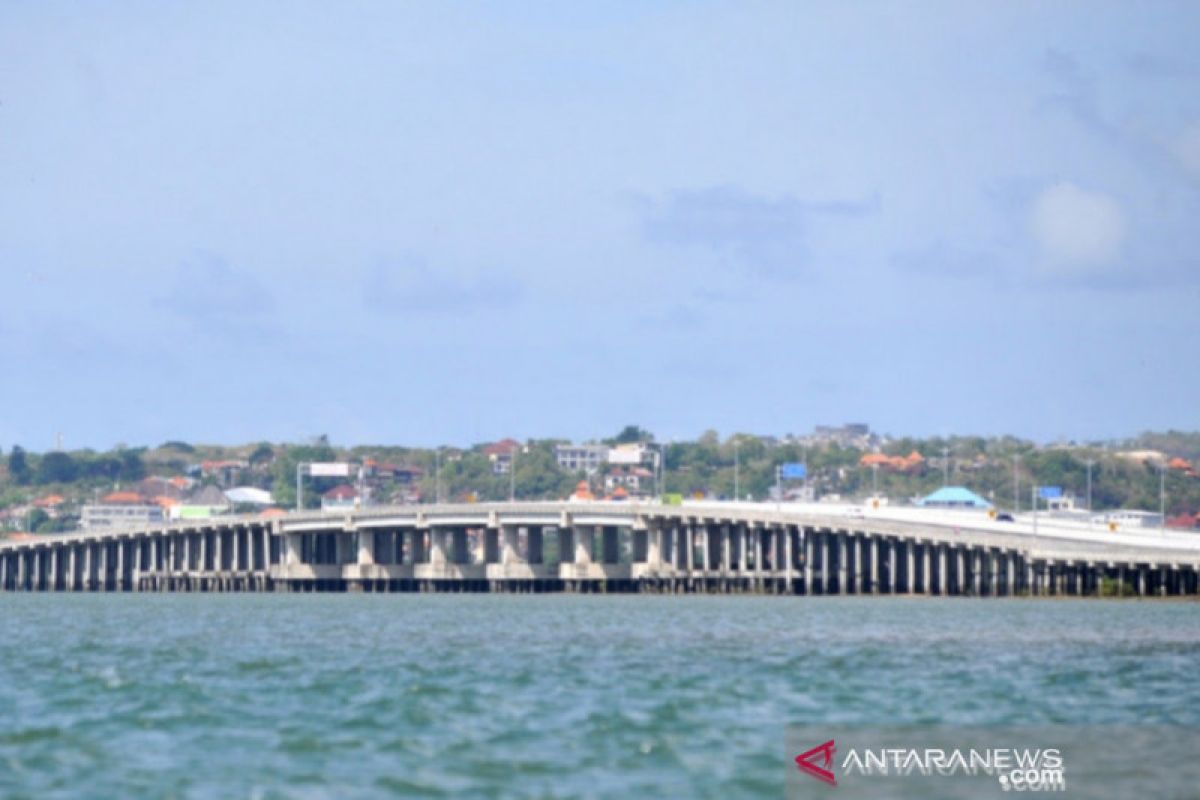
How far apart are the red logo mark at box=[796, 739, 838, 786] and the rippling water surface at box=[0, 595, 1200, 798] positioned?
2.07ft

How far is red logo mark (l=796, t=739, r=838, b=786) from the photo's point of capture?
4119 cm

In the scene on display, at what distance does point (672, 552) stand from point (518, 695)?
11913 cm

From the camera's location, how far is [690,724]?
165 feet

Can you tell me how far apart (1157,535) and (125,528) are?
3425 inches

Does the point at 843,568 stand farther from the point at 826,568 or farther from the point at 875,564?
the point at 875,564

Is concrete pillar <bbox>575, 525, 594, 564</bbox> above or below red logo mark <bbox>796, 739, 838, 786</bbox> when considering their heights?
above

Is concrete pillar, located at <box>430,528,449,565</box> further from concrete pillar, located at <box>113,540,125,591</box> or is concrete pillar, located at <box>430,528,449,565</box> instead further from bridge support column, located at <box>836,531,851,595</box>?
bridge support column, located at <box>836,531,851,595</box>

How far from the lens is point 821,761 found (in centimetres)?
4316

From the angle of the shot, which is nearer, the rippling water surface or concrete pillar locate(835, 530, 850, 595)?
the rippling water surface

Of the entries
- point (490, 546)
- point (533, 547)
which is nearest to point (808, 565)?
point (533, 547)

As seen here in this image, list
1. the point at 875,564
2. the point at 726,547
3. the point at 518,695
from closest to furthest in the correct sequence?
the point at 518,695 → the point at 875,564 → the point at 726,547

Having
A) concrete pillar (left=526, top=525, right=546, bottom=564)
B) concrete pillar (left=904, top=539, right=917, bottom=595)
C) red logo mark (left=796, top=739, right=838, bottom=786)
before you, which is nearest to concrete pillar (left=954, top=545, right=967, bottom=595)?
concrete pillar (left=904, top=539, right=917, bottom=595)

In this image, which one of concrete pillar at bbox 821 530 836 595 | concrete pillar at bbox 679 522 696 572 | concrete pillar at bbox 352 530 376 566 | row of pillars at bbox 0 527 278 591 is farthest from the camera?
row of pillars at bbox 0 527 278 591

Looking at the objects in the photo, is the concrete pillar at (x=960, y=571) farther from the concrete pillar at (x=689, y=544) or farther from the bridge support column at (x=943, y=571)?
the concrete pillar at (x=689, y=544)
